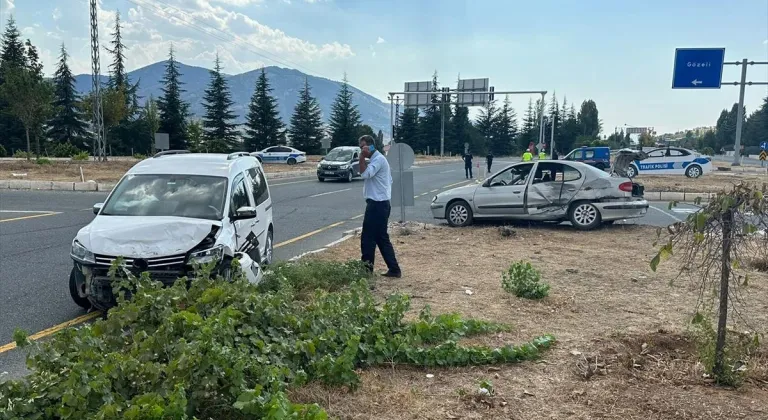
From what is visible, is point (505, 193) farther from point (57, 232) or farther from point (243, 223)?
point (57, 232)

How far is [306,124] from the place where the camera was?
252ft

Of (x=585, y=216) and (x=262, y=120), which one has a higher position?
(x=262, y=120)

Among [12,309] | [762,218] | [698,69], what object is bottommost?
[12,309]

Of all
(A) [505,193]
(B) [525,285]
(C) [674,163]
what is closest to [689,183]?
(C) [674,163]

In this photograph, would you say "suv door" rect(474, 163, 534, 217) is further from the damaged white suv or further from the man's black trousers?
the damaged white suv

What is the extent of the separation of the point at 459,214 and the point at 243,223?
23.7ft

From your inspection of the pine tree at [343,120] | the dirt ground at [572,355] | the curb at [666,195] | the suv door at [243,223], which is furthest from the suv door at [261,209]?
the pine tree at [343,120]

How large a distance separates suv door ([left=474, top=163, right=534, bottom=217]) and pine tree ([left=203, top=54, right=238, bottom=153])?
58.7 meters

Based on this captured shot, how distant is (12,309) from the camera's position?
21.0ft

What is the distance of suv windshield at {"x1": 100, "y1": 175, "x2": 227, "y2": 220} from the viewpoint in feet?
22.1

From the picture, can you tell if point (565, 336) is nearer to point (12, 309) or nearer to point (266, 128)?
point (12, 309)

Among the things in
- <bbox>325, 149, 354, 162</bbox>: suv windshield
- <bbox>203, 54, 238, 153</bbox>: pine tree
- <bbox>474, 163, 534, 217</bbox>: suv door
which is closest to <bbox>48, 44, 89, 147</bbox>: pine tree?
<bbox>203, 54, 238, 153</bbox>: pine tree

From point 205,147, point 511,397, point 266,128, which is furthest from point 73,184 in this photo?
point 266,128

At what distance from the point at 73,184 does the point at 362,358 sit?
68.6ft
